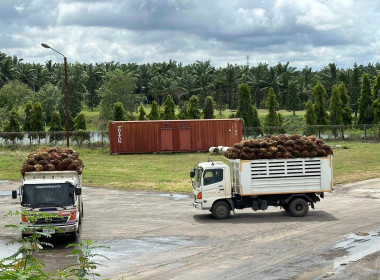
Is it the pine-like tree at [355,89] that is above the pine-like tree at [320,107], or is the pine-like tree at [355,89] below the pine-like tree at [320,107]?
above

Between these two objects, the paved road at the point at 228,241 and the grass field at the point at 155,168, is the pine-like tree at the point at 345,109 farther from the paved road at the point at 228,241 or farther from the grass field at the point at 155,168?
the paved road at the point at 228,241

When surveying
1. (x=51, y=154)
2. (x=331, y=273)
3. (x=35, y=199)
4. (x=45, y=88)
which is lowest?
(x=331, y=273)

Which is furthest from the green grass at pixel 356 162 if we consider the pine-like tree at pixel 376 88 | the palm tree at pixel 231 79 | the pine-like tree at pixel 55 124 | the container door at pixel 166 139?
the palm tree at pixel 231 79

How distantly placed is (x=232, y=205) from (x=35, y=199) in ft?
25.5

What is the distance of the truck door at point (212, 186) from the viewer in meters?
23.4

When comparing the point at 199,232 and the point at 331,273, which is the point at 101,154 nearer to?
the point at 199,232

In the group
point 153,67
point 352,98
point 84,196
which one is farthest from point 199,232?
point 153,67

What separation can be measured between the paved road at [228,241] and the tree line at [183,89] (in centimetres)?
5025

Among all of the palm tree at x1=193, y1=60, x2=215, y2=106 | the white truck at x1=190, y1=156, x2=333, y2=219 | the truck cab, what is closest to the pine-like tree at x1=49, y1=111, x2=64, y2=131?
the palm tree at x1=193, y1=60, x2=215, y2=106

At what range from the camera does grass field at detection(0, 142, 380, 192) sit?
37.0 meters

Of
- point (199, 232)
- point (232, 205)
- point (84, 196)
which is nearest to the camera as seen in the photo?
point (199, 232)

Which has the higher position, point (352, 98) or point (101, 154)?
point (352, 98)

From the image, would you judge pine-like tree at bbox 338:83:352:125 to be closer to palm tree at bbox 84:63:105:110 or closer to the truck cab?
palm tree at bbox 84:63:105:110

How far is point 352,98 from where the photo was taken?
95.8m
